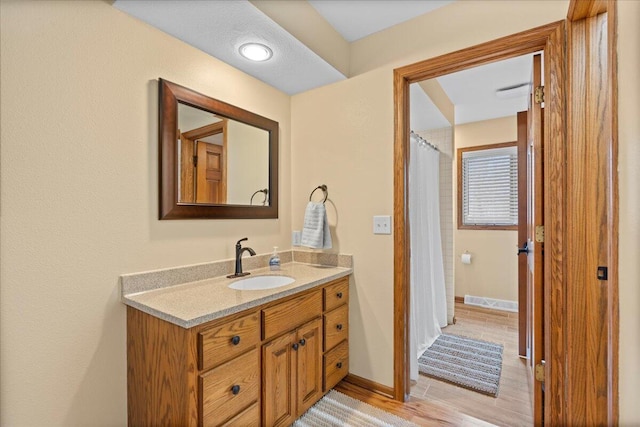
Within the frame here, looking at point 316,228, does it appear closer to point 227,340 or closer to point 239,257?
point 239,257

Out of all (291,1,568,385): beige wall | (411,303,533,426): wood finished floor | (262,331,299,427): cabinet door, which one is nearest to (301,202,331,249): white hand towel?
(291,1,568,385): beige wall

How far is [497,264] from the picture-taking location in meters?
3.57

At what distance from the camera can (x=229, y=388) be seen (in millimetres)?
1260

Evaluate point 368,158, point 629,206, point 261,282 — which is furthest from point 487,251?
point 629,206

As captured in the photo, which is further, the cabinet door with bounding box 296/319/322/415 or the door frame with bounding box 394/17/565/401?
the door frame with bounding box 394/17/565/401

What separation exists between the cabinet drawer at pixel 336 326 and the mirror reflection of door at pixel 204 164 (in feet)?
3.17

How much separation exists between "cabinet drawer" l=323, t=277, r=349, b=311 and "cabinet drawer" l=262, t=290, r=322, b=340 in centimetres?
7

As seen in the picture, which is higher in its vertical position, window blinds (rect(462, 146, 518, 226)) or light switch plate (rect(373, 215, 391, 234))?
window blinds (rect(462, 146, 518, 226))

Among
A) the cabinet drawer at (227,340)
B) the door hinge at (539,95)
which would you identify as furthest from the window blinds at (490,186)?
the cabinet drawer at (227,340)

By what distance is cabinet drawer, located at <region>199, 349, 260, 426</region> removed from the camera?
117 cm

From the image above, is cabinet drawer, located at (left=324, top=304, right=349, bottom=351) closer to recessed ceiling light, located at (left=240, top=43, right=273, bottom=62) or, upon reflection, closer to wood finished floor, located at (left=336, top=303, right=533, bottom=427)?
wood finished floor, located at (left=336, top=303, right=533, bottom=427)

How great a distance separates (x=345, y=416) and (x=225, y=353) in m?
0.88

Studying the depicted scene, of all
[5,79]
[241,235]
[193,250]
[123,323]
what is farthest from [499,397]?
[5,79]

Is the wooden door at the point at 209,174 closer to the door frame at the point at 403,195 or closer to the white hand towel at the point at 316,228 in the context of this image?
the white hand towel at the point at 316,228
